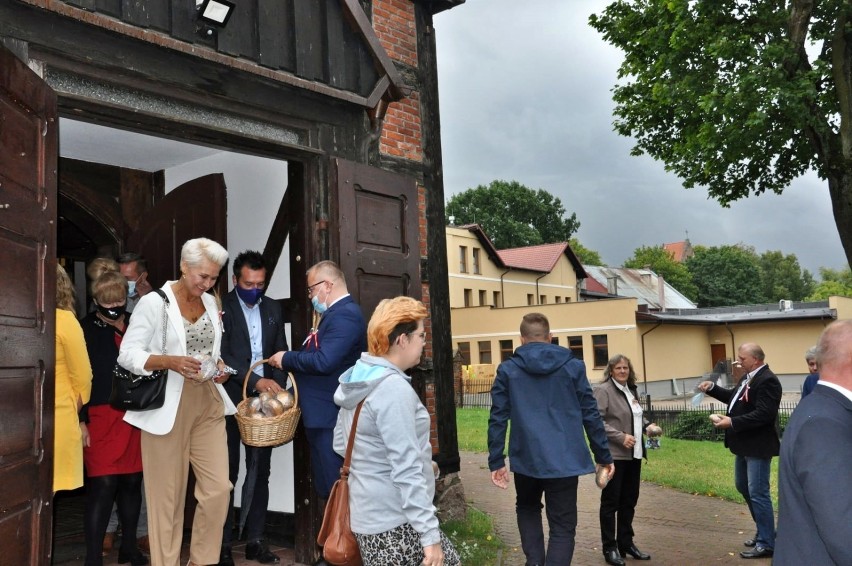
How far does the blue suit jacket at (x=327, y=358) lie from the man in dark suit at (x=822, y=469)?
9.31 feet

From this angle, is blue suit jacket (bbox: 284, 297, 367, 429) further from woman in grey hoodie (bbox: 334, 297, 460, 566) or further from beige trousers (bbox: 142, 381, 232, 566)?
woman in grey hoodie (bbox: 334, 297, 460, 566)

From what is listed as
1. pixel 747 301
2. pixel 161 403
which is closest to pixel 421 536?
pixel 161 403

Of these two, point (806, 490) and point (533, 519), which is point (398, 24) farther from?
point (806, 490)

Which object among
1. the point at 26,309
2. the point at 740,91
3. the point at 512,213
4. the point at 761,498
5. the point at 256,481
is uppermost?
the point at 512,213

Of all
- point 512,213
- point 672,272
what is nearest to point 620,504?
point 512,213

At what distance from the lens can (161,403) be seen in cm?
458

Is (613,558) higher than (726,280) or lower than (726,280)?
lower

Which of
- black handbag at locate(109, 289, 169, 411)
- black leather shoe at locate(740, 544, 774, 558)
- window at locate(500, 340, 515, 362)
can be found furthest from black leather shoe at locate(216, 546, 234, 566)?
window at locate(500, 340, 515, 362)

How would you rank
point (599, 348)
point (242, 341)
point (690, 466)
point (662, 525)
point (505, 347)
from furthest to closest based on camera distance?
point (505, 347) < point (599, 348) < point (690, 466) < point (662, 525) < point (242, 341)

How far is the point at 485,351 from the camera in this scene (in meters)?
45.9

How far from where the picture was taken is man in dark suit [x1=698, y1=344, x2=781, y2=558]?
253 inches

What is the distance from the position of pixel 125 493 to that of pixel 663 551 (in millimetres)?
4332

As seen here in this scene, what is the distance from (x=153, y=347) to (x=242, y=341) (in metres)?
1.11

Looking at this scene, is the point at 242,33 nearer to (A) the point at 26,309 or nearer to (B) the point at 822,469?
(A) the point at 26,309
